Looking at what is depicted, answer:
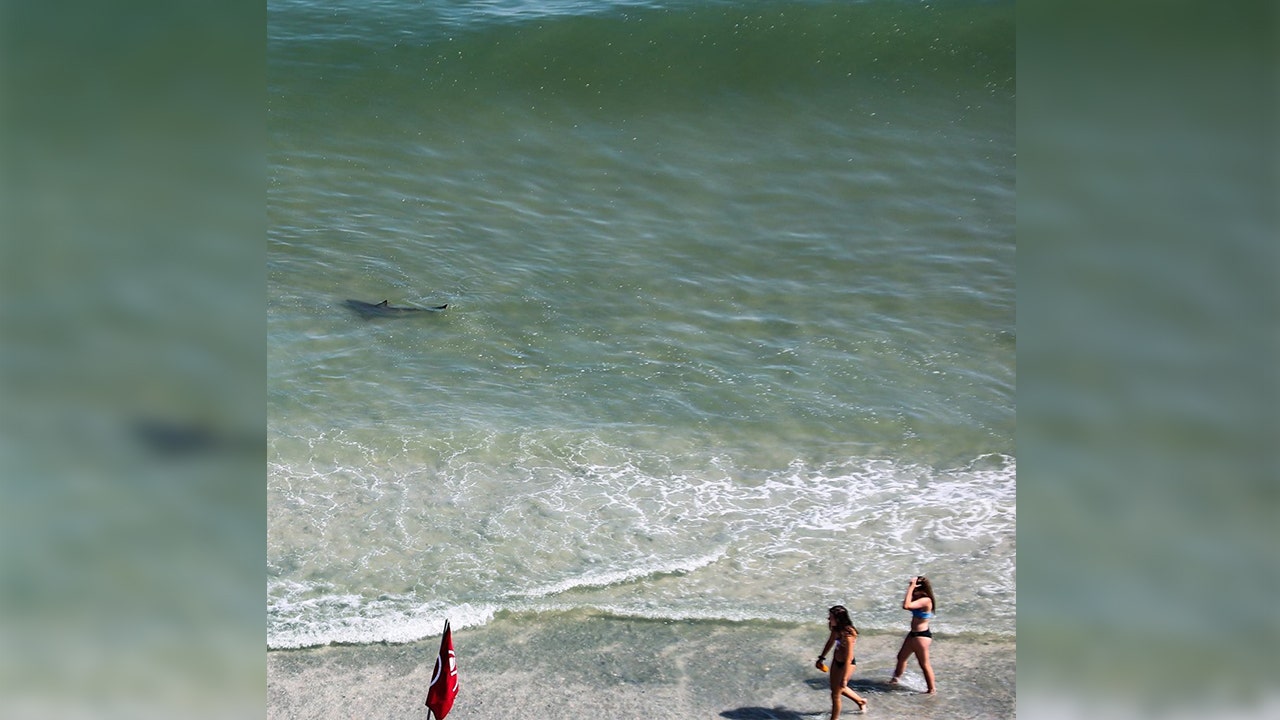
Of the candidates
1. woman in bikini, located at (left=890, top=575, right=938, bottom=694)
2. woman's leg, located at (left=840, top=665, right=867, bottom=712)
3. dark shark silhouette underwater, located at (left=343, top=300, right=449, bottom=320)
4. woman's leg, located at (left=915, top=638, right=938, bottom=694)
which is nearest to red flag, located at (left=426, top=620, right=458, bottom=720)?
woman's leg, located at (left=840, top=665, right=867, bottom=712)

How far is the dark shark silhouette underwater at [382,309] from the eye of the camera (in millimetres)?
9461

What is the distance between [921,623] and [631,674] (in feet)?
4.44

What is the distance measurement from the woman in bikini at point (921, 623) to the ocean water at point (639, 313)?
70cm

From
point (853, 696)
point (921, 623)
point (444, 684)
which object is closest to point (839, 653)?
point (853, 696)

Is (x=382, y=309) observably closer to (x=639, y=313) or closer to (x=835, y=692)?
(x=639, y=313)

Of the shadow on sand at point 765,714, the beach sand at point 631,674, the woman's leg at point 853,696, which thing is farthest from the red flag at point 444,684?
the woman's leg at point 853,696

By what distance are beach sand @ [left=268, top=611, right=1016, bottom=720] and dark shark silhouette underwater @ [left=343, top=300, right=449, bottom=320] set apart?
159 inches

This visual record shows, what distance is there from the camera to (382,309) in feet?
31.3

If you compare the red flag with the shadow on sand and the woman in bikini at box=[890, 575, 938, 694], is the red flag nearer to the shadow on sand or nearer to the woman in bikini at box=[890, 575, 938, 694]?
the shadow on sand

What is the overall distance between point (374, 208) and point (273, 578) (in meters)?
5.51

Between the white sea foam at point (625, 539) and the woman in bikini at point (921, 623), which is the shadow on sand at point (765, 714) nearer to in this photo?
the woman in bikini at point (921, 623)

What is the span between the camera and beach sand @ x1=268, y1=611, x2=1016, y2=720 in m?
5.30
